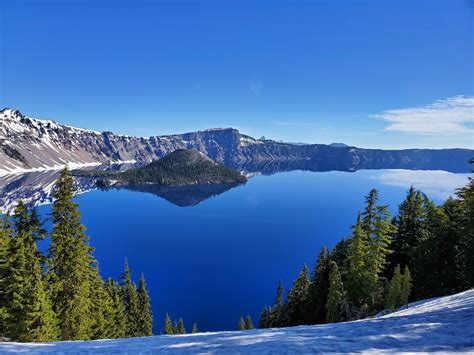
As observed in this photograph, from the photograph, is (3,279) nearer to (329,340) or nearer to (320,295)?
(329,340)

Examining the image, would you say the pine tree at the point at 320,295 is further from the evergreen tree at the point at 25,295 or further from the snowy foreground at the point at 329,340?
the evergreen tree at the point at 25,295

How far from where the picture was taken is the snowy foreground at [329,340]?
8.58 metres

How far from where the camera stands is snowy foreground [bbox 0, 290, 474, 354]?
8578 mm

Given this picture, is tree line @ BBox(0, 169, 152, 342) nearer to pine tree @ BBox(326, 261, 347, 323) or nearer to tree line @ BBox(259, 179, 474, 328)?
pine tree @ BBox(326, 261, 347, 323)

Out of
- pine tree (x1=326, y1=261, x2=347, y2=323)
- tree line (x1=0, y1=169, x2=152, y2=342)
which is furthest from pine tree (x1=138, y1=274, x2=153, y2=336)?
pine tree (x1=326, y1=261, x2=347, y2=323)

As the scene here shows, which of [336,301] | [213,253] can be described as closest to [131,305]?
[336,301]

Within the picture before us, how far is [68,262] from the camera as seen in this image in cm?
2469

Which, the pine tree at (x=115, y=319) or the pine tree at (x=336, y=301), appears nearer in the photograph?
the pine tree at (x=336, y=301)

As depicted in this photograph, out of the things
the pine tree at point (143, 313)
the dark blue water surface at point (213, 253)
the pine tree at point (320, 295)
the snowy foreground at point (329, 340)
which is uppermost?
the snowy foreground at point (329, 340)

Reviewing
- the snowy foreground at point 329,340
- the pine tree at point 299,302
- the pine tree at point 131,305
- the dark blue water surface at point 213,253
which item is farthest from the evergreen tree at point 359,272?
the dark blue water surface at point 213,253

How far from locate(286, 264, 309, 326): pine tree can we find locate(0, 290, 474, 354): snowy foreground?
40.5 metres

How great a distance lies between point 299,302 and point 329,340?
45.0 meters

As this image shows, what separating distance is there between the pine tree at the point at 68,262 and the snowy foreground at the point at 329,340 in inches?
566

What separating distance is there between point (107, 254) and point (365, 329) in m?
130
